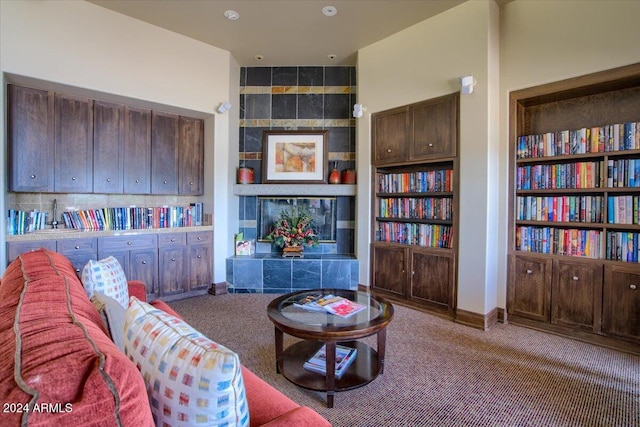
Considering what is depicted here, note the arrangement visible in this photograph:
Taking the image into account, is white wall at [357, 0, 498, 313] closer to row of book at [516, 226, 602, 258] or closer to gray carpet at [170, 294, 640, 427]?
row of book at [516, 226, 602, 258]

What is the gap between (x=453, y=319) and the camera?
3.25 meters

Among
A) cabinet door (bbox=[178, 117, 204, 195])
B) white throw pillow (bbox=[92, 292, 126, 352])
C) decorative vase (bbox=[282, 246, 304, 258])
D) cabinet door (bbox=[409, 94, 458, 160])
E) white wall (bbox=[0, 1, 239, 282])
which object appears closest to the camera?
white throw pillow (bbox=[92, 292, 126, 352])

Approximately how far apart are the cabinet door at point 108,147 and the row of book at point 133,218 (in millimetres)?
270

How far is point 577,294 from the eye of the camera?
2.80 metres

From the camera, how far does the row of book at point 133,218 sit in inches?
134

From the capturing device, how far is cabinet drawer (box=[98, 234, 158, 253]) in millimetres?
3291

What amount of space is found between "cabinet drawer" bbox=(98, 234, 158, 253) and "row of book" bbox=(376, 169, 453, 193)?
2860 millimetres

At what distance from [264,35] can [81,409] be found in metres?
4.09

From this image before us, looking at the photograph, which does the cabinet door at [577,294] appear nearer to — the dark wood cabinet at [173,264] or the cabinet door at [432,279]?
the cabinet door at [432,279]

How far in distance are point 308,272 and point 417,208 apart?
1.62m

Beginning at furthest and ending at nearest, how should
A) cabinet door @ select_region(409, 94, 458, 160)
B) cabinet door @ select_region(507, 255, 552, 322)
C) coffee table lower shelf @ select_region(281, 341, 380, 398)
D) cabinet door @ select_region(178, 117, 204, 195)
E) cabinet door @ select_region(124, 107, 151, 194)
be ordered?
cabinet door @ select_region(178, 117, 204, 195), cabinet door @ select_region(124, 107, 151, 194), cabinet door @ select_region(409, 94, 458, 160), cabinet door @ select_region(507, 255, 552, 322), coffee table lower shelf @ select_region(281, 341, 380, 398)

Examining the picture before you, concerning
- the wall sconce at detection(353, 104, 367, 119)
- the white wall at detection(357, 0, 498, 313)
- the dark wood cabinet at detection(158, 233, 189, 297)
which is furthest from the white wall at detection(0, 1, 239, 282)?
the white wall at detection(357, 0, 498, 313)


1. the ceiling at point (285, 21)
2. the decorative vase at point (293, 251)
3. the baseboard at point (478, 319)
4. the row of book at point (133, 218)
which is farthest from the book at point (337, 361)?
the ceiling at point (285, 21)

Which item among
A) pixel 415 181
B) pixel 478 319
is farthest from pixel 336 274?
pixel 478 319
